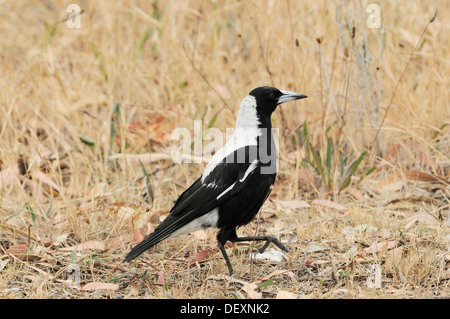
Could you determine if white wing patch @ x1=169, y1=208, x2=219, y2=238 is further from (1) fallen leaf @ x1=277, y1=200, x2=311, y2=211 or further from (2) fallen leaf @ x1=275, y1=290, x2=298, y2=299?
(1) fallen leaf @ x1=277, y1=200, x2=311, y2=211

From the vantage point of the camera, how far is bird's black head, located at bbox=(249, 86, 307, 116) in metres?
3.54

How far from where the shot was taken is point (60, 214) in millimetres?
4008

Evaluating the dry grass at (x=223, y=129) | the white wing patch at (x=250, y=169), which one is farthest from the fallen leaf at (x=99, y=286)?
the white wing patch at (x=250, y=169)

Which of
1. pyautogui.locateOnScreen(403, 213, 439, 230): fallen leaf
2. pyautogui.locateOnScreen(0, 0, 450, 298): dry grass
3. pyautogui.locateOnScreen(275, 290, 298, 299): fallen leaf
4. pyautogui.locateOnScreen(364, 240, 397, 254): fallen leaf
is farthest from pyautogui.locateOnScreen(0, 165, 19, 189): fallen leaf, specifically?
pyautogui.locateOnScreen(403, 213, 439, 230): fallen leaf

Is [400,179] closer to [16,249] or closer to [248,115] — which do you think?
[248,115]

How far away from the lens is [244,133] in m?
3.45

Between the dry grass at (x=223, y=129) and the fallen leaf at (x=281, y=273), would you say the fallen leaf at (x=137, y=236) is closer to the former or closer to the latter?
the dry grass at (x=223, y=129)

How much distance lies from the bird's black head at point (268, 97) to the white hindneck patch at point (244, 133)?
1.3 inches

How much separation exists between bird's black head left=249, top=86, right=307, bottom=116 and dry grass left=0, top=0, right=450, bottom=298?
59cm

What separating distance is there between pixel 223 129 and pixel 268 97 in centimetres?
131

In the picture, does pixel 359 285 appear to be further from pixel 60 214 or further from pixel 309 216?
pixel 60 214

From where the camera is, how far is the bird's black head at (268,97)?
354 cm

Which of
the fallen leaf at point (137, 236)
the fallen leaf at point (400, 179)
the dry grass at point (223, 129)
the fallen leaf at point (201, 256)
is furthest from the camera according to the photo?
the fallen leaf at point (400, 179)

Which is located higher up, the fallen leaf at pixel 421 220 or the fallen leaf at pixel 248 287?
the fallen leaf at pixel 421 220
